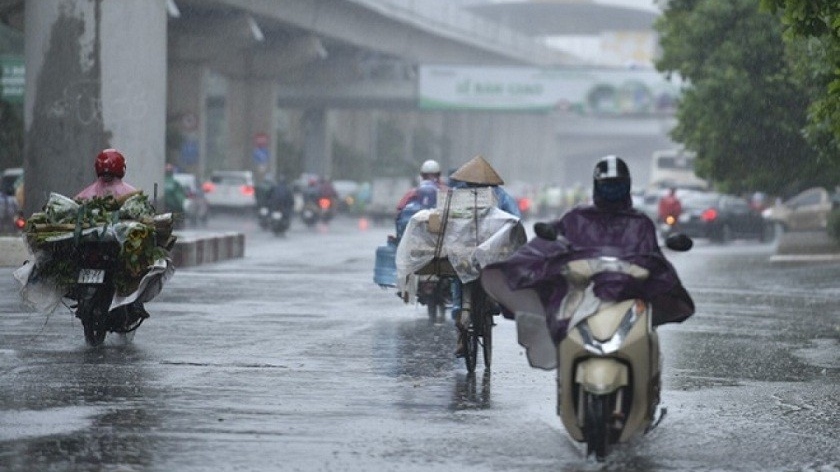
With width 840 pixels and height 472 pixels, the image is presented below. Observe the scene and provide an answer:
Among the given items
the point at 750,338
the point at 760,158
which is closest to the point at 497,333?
the point at 750,338

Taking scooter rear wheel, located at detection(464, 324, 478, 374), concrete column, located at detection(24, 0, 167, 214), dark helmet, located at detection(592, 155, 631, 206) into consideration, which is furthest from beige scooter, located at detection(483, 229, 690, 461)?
concrete column, located at detection(24, 0, 167, 214)

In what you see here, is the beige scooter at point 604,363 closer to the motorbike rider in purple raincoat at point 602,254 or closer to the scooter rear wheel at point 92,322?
the motorbike rider in purple raincoat at point 602,254

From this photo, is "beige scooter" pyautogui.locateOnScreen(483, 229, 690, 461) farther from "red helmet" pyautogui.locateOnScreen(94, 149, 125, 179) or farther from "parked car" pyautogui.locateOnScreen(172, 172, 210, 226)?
"parked car" pyautogui.locateOnScreen(172, 172, 210, 226)

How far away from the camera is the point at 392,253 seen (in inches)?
769

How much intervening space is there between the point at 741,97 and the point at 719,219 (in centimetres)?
1545

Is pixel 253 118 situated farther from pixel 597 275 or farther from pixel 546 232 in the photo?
pixel 597 275

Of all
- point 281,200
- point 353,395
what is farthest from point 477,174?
point 281,200

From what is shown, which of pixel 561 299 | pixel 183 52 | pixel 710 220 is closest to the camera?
pixel 561 299

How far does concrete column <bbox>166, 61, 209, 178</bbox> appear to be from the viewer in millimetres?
59812

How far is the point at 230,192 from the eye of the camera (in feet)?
197

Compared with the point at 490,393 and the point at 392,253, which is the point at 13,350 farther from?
the point at 392,253

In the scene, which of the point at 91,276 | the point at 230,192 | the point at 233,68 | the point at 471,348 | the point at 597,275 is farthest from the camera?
the point at 233,68

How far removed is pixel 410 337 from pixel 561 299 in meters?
7.11

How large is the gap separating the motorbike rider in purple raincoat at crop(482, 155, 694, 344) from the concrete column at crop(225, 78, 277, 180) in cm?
5793
